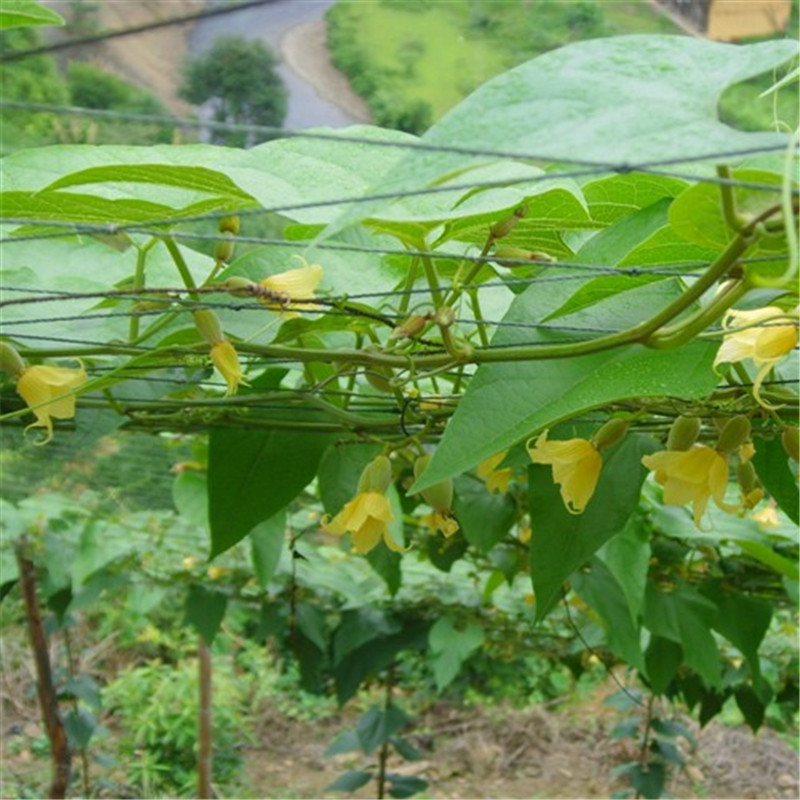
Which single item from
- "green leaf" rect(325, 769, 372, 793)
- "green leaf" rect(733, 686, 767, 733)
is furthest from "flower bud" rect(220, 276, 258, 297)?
"green leaf" rect(325, 769, 372, 793)

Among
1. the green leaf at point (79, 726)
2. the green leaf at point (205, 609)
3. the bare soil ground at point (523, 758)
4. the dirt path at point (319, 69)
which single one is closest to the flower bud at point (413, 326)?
the green leaf at point (205, 609)

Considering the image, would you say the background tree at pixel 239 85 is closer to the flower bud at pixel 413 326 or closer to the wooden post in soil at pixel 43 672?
the wooden post in soil at pixel 43 672

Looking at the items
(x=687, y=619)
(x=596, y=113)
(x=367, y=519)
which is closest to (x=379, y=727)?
(x=687, y=619)

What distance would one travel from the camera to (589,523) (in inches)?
16.6

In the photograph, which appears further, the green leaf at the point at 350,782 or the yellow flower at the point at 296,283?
the green leaf at the point at 350,782

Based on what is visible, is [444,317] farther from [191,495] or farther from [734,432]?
[191,495]

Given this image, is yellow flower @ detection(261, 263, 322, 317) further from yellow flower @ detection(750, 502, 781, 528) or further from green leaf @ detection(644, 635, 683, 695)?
green leaf @ detection(644, 635, 683, 695)

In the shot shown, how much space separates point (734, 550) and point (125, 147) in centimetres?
66

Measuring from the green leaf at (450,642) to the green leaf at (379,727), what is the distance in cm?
30

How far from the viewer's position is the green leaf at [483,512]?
0.69m

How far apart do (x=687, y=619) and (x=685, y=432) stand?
537 mm

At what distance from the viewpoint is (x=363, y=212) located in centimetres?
20

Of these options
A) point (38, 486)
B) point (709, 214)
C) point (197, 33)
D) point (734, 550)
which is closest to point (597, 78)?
point (709, 214)

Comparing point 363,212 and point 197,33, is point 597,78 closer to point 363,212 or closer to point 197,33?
point 363,212
